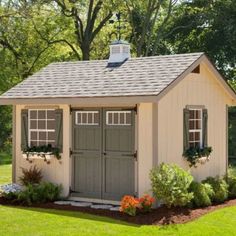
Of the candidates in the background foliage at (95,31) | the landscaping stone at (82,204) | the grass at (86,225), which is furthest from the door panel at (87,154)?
the background foliage at (95,31)

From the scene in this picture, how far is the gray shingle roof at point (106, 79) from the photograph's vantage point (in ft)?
42.7

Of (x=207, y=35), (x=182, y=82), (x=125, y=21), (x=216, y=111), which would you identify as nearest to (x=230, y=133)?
(x=207, y=35)

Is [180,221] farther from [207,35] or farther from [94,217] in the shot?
[207,35]

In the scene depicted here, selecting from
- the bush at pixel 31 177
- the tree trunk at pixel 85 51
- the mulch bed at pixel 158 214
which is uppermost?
the tree trunk at pixel 85 51

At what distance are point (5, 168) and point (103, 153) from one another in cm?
1113

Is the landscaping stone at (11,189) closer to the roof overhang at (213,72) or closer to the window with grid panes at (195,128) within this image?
the roof overhang at (213,72)

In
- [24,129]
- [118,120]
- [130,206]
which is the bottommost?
[130,206]

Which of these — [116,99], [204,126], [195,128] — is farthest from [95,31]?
[116,99]

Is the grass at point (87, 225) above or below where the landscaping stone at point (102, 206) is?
below

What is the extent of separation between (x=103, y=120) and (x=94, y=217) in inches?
111

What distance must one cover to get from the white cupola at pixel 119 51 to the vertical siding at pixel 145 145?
9.33 ft

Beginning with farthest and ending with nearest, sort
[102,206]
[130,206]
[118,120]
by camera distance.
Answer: [118,120] < [102,206] < [130,206]

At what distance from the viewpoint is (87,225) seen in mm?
10734

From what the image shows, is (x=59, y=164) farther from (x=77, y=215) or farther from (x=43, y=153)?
(x=77, y=215)
